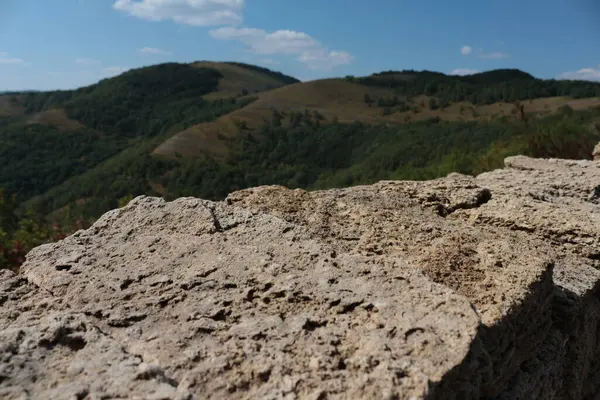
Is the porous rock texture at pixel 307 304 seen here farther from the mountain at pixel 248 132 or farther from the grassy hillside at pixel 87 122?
the grassy hillside at pixel 87 122

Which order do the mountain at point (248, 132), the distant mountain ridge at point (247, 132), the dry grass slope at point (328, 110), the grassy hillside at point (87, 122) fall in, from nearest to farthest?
the mountain at point (248, 132) < the distant mountain ridge at point (247, 132) < the dry grass slope at point (328, 110) < the grassy hillside at point (87, 122)

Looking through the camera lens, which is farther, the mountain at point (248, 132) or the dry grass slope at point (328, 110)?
the dry grass slope at point (328, 110)

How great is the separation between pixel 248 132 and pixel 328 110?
29600 millimetres

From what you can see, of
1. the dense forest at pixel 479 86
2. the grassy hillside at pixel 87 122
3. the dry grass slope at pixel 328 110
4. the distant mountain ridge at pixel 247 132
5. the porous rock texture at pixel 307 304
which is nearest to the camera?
the porous rock texture at pixel 307 304

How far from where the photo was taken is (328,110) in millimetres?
141750

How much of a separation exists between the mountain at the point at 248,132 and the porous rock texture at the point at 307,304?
193 feet

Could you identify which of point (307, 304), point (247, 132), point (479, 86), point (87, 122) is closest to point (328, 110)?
point (247, 132)

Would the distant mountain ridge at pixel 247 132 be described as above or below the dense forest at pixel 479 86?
below

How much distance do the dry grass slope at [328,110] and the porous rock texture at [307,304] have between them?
332 ft

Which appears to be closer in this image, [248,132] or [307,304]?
[307,304]

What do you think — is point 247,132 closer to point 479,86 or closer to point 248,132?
point 248,132

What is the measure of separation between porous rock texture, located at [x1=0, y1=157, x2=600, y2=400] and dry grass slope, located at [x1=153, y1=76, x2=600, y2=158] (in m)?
101

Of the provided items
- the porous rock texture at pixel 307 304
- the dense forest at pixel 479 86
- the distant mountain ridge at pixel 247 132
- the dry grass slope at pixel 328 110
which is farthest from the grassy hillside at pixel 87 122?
the porous rock texture at pixel 307 304

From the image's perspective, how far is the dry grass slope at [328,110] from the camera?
109531mm
